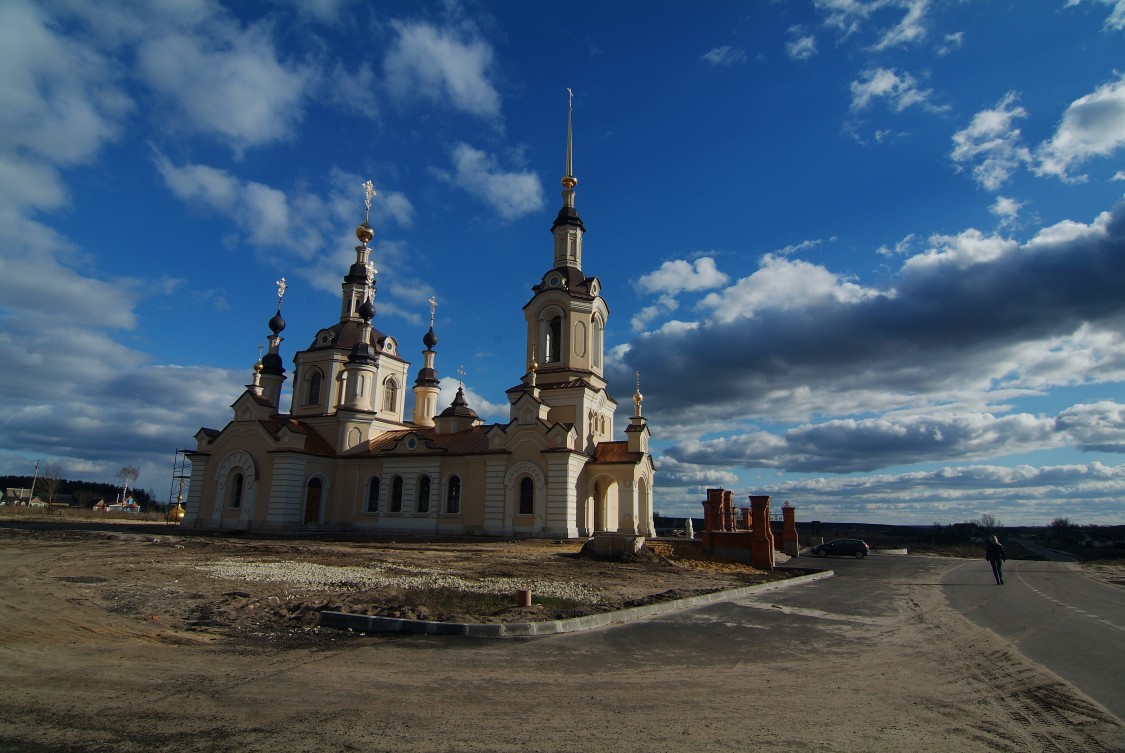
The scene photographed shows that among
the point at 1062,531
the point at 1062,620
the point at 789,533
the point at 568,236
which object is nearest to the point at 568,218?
the point at 568,236

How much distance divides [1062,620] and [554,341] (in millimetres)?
25915

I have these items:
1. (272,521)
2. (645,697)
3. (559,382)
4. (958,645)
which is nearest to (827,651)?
(958,645)

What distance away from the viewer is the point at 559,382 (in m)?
33.3

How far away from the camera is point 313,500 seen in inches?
1401

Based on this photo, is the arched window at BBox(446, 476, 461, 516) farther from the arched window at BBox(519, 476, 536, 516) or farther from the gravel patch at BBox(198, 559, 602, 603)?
the gravel patch at BBox(198, 559, 602, 603)

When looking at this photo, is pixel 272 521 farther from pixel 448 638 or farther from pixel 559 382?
pixel 448 638

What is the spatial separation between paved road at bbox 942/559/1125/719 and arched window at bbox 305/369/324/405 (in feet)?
112

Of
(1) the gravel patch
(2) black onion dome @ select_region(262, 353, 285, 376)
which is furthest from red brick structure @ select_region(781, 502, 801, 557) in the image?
(2) black onion dome @ select_region(262, 353, 285, 376)

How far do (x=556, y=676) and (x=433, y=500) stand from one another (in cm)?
2674

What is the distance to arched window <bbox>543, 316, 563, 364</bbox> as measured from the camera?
34938 millimetres

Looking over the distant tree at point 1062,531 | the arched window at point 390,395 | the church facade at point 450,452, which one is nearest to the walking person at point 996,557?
the church facade at point 450,452

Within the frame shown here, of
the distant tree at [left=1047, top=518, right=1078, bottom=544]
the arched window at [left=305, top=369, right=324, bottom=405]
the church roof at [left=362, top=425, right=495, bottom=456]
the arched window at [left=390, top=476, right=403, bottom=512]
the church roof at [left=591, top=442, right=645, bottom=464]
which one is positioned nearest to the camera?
the church roof at [left=591, top=442, right=645, bottom=464]

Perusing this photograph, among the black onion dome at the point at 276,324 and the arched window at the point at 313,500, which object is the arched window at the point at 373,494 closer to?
the arched window at the point at 313,500

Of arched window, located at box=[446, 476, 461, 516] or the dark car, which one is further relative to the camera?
arched window, located at box=[446, 476, 461, 516]
